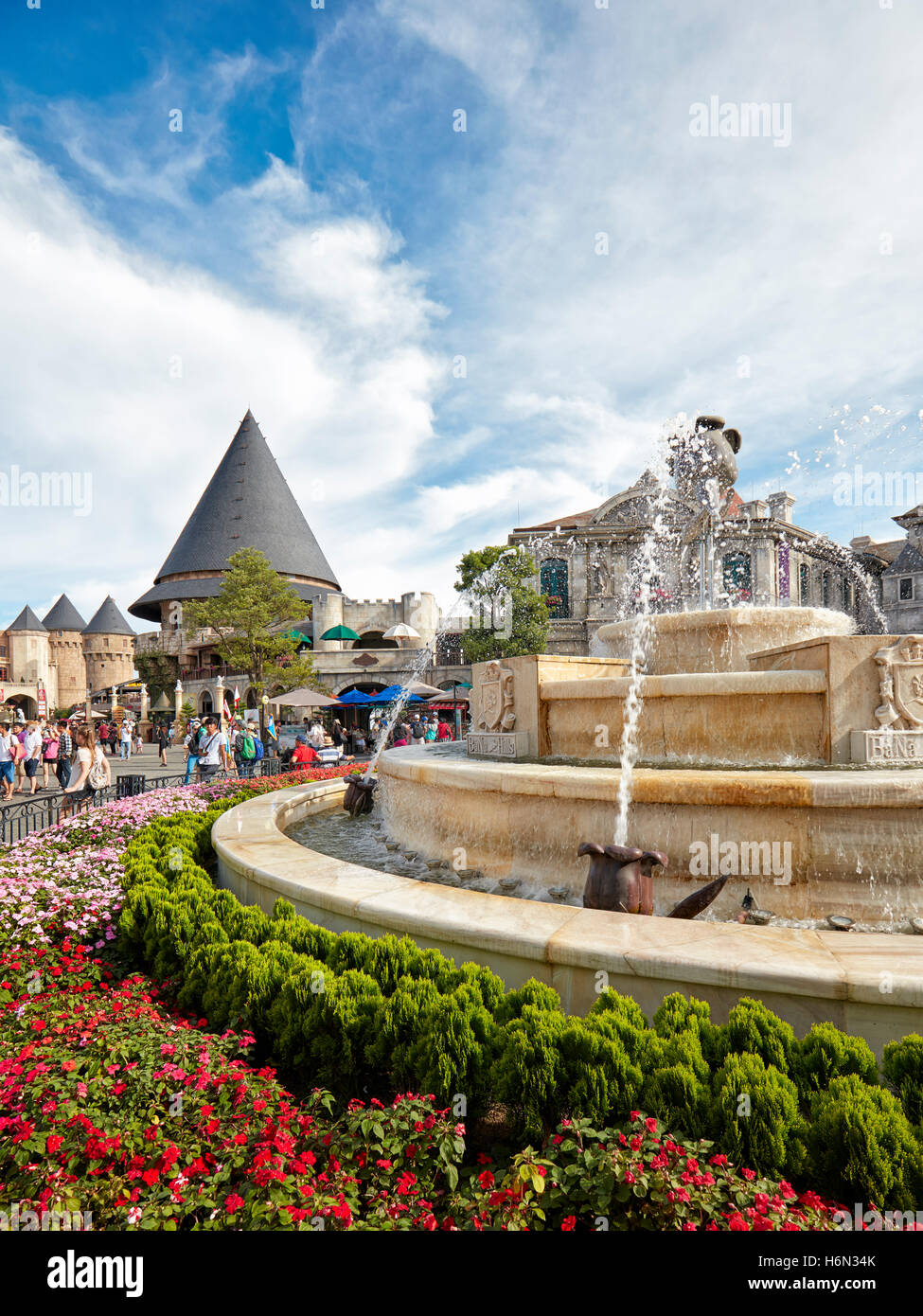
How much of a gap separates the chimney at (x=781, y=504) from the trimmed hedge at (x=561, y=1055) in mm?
53288

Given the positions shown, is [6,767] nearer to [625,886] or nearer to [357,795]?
[357,795]

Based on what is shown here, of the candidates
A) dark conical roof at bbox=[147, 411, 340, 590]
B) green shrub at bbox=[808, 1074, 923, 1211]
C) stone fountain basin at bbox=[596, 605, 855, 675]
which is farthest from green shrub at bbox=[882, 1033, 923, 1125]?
dark conical roof at bbox=[147, 411, 340, 590]

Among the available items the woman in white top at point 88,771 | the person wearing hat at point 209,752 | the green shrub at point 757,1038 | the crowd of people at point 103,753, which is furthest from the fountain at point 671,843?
the person wearing hat at point 209,752

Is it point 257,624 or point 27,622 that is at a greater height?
point 27,622

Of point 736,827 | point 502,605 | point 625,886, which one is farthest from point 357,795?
point 502,605

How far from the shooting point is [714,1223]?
193cm

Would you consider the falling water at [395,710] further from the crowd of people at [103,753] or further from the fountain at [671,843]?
the fountain at [671,843]

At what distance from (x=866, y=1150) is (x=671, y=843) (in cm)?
320

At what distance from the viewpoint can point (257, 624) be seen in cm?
3925

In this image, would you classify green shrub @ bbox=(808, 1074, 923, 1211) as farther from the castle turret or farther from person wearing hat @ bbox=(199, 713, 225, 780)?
the castle turret

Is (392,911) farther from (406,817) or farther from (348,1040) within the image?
(406,817)

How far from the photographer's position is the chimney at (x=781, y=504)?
163 ft

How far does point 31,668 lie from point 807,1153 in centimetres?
9132

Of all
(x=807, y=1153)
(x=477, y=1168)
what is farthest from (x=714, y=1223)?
(x=477, y=1168)
